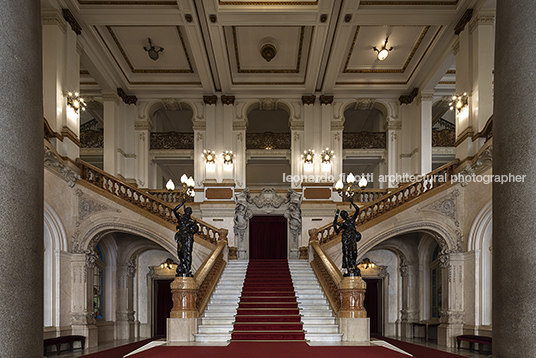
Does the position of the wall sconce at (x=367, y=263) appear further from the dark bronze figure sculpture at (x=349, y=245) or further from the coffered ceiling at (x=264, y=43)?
the dark bronze figure sculpture at (x=349, y=245)

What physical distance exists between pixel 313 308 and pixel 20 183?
8135mm

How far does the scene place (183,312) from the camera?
841 centimetres

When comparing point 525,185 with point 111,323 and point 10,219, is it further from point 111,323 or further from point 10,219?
point 111,323

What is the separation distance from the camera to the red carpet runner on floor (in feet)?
27.1

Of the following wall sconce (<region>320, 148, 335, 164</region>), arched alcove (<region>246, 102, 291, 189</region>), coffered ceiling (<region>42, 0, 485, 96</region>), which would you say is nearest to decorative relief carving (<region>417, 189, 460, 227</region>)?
coffered ceiling (<region>42, 0, 485, 96</region>)

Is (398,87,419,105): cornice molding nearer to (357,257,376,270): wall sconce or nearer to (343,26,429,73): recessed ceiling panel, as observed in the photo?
(343,26,429,73): recessed ceiling panel

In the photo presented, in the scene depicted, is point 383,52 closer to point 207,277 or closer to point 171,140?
point 207,277

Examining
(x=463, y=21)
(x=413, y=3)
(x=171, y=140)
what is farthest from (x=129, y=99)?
(x=463, y=21)

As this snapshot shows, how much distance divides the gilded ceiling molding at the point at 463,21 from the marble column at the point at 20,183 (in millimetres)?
11615

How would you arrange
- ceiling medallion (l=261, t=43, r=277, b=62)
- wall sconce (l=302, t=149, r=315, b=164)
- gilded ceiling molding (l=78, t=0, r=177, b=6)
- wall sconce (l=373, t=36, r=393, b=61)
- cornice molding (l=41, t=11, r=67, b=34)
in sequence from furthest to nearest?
wall sconce (l=302, t=149, r=315, b=164) < ceiling medallion (l=261, t=43, r=277, b=62) < wall sconce (l=373, t=36, r=393, b=61) < gilded ceiling molding (l=78, t=0, r=177, b=6) < cornice molding (l=41, t=11, r=67, b=34)

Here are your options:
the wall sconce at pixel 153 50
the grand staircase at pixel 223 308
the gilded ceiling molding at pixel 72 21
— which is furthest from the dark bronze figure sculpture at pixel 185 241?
the wall sconce at pixel 153 50

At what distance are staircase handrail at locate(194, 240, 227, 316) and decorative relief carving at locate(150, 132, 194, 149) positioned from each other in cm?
586

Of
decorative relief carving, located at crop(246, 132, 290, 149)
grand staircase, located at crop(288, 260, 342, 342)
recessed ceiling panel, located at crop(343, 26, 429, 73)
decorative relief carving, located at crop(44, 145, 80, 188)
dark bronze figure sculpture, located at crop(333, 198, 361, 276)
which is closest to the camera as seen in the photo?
grand staircase, located at crop(288, 260, 342, 342)

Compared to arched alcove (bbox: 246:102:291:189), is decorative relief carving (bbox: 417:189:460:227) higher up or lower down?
lower down
